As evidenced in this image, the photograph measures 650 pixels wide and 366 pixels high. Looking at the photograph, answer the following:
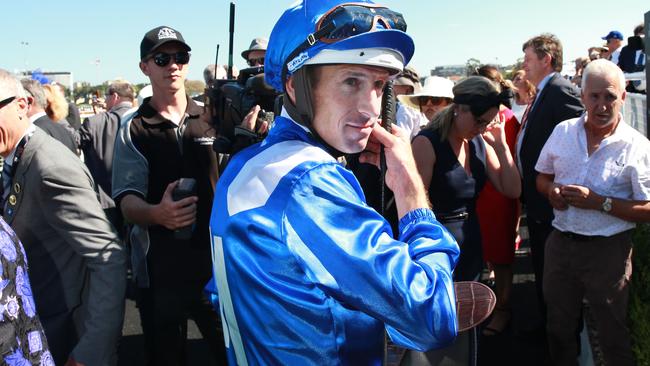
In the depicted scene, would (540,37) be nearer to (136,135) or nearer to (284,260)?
(136,135)

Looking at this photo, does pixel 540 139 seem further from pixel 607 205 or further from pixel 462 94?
pixel 607 205

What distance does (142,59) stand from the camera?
3393 mm

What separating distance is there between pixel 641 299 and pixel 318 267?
2798 millimetres

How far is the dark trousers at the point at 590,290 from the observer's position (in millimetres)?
3273

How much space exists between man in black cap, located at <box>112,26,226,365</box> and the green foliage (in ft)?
7.54

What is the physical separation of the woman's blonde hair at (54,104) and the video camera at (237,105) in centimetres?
330

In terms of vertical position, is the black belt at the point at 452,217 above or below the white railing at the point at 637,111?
below

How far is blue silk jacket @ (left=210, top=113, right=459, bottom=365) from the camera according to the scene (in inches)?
43.0

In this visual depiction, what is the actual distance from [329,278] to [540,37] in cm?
467

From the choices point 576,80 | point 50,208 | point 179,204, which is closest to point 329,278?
point 50,208

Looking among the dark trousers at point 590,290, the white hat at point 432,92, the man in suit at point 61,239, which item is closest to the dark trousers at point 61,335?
the man in suit at point 61,239

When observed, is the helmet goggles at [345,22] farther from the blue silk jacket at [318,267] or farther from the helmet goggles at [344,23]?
the blue silk jacket at [318,267]

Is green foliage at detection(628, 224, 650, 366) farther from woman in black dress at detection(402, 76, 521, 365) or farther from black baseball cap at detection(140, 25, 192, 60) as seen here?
black baseball cap at detection(140, 25, 192, 60)

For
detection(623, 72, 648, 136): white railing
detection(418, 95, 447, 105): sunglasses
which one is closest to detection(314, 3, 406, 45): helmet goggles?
detection(623, 72, 648, 136): white railing
